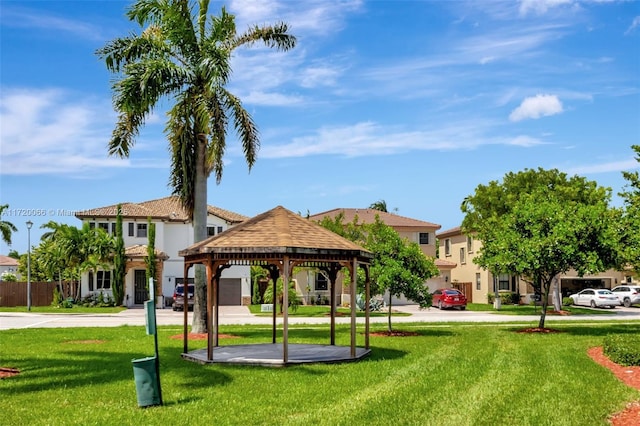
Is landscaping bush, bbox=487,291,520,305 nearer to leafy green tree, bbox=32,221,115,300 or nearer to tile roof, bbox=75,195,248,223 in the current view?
tile roof, bbox=75,195,248,223

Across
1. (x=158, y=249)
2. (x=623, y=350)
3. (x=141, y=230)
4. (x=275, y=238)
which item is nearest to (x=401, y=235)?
(x=158, y=249)

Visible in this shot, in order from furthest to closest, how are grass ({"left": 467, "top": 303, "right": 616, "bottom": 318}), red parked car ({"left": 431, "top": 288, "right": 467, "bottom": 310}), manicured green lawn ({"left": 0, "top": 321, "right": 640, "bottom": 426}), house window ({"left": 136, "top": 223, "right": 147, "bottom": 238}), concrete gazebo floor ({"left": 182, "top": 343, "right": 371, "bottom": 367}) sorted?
1. house window ({"left": 136, "top": 223, "right": 147, "bottom": 238})
2. red parked car ({"left": 431, "top": 288, "right": 467, "bottom": 310})
3. grass ({"left": 467, "top": 303, "right": 616, "bottom": 318})
4. concrete gazebo floor ({"left": 182, "top": 343, "right": 371, "bottom": 367})
5. manicured green lawn ({"left": 0, "top": 321, "right": 640, "bottom": 426})

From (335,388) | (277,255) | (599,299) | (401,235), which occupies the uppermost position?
(401,235)

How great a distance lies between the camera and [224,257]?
1772 centimetres

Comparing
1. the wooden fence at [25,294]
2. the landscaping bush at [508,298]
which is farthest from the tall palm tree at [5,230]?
the landscaping bush at [508,298]

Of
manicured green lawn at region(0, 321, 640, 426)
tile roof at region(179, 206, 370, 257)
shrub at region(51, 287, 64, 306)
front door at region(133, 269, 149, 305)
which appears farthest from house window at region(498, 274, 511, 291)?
tile roof at region(179, 206, 370, 257)

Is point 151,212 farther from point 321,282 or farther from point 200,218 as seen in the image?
point 200,218

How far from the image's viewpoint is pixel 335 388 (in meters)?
14.3

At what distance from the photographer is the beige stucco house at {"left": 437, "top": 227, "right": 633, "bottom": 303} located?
183 ft

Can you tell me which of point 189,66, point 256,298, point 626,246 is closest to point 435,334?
point 626,246

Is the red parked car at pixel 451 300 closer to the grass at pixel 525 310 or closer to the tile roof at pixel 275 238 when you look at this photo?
the grass at pixel 525 310

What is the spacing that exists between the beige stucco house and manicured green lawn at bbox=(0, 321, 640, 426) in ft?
110

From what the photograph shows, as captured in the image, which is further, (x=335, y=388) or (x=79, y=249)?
(x=79, y=249)

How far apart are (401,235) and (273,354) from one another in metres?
41.3
